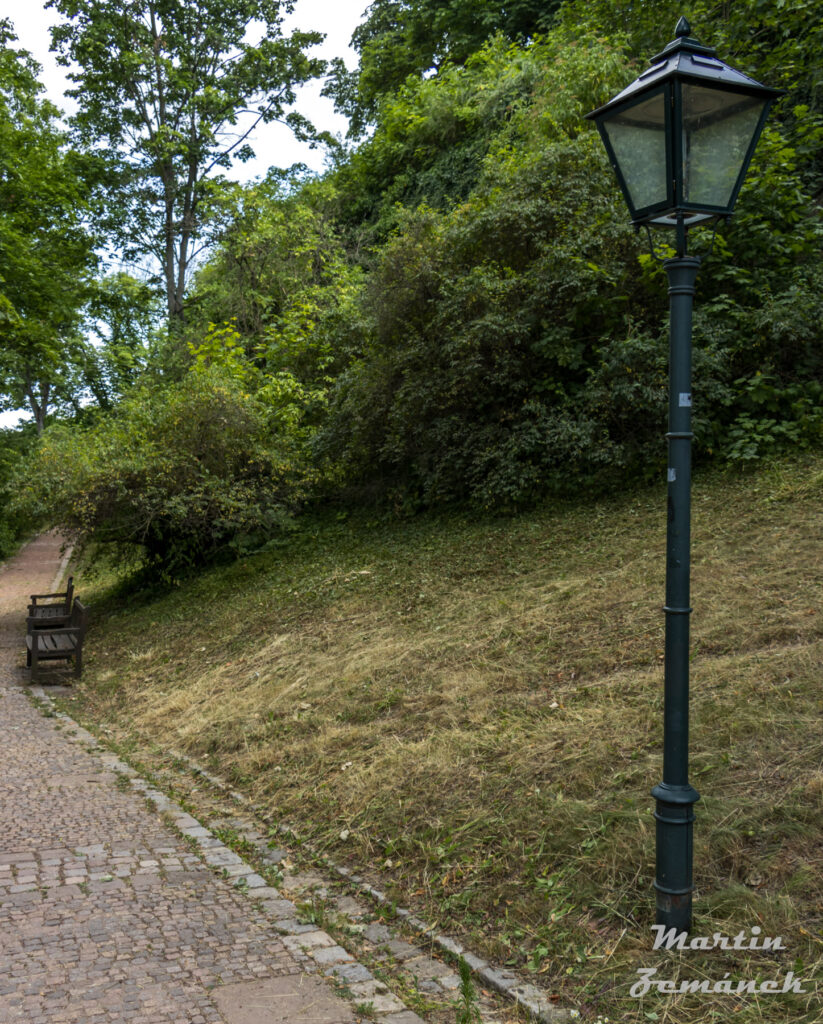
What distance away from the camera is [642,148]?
3.76m

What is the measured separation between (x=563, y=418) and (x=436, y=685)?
5.47 m

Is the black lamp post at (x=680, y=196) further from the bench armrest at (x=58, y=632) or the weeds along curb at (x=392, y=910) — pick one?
the bench armrest at (x=58, y=632)

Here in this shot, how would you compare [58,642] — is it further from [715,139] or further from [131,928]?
[715,139]

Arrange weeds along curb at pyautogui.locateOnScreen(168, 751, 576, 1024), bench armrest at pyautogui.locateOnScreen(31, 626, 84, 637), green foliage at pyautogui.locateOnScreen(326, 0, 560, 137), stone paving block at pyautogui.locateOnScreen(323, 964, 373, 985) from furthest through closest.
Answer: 1. green foliage at pyautogui.locateOnScreen(326, 0, 560, 137)
2. bench armrest at pyautogui.locateOnScreen(31, 626, 84, 637)
3. stone paving block at pyautogui.locateOnScreen(323, 964, 373, 985)
4. weeds along curb at pyautogui.locateOnScreen(168, 751, 576, 1024)

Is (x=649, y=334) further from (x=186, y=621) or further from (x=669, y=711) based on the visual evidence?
(x=669, y=711)

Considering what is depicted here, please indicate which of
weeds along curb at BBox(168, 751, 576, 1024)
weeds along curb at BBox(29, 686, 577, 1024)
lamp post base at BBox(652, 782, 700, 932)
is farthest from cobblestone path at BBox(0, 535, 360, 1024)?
lamp post base at BBox(652, 782, 700, 932)

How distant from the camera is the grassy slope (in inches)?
151

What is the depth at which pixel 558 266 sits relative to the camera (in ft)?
39.5

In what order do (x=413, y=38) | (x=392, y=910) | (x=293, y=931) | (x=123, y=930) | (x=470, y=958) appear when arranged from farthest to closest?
(x=413, y=38) < (x=392, y=910) < (x=293, y=931) < (x=123, y=930) < (x=470, y=958)

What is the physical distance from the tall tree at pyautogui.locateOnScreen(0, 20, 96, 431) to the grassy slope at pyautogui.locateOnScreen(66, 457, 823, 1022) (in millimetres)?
8942

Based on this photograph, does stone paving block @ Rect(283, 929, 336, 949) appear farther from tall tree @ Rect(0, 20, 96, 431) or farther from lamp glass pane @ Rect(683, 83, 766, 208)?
tall tree @ Rect(0, 20, 96, 431)

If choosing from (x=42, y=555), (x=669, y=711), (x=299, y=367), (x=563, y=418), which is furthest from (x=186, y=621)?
A: (x=42, y=555)

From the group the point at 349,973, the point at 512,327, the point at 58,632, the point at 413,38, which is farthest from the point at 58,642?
the point at 413,38

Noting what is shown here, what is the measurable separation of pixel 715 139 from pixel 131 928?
14.7 feet
